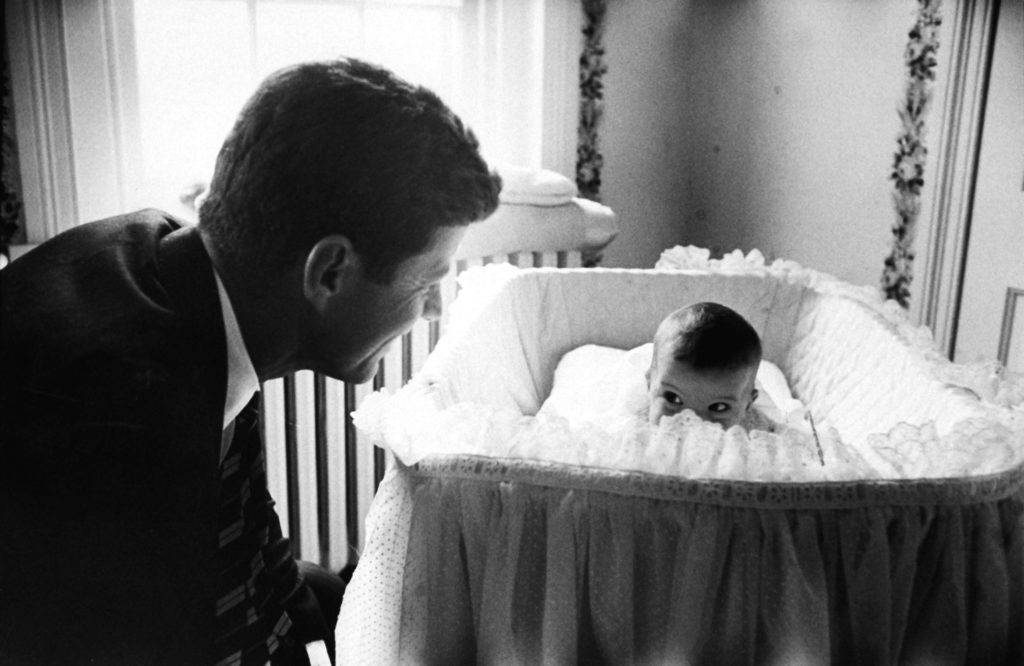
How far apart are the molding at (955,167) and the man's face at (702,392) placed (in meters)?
0.66

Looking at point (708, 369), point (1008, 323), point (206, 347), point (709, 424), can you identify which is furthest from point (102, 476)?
point (1008, 323)

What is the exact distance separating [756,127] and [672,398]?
124cm

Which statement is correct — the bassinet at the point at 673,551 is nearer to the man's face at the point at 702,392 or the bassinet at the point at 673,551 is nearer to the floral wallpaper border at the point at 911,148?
the man's face at the point at 702,392

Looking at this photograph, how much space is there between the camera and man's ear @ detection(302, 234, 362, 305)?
63cm

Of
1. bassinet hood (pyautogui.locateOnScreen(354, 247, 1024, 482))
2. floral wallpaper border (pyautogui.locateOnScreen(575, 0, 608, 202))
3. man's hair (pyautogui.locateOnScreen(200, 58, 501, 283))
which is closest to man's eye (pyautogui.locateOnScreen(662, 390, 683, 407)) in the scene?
bassinet hood (pyautogui.locateOnScreen(354, 247, 1024, 482))

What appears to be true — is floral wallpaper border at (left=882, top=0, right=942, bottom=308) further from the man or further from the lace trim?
the man

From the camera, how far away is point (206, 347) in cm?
59

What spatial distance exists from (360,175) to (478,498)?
0.45 metres

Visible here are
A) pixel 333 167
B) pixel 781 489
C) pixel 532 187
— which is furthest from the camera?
pixel 532 187

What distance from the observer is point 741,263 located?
83.7 inches

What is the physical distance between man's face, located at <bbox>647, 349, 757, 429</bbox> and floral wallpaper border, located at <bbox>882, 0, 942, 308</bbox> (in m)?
0.73

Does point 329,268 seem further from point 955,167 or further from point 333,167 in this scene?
point 955,167

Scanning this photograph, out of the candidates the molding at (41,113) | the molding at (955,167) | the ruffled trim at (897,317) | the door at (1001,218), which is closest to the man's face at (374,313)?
the ruffled trim at (897,317)

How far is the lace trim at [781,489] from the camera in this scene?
88cm
